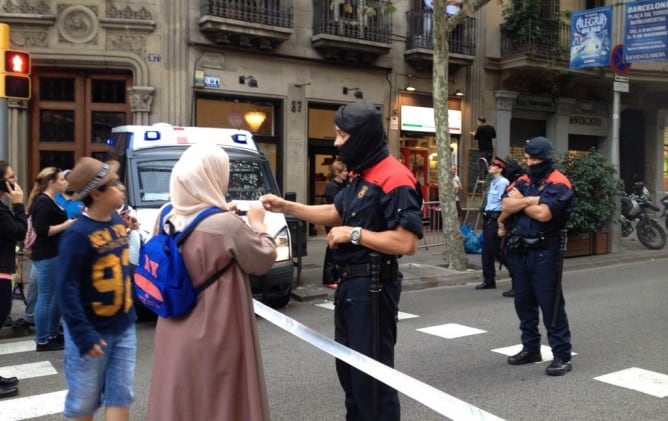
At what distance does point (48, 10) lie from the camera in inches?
542

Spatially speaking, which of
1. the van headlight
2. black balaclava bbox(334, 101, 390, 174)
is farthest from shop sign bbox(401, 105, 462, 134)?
black balaclava bbox(334, 101, 390, 174)

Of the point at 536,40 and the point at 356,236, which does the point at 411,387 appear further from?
the point at 536,40

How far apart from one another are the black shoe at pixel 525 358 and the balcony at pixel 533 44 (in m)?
14.5

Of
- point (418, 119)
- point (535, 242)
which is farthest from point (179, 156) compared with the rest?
point (418, 119)

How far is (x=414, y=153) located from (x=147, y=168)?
11255mm

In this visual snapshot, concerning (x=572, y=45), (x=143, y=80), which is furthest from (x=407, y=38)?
(x=143, y=80)

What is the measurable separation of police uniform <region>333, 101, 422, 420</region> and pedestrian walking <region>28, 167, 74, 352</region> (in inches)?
159

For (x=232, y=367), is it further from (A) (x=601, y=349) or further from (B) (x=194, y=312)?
(A) (x=601, y=349)

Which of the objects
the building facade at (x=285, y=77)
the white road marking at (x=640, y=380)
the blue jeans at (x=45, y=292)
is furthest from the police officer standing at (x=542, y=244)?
the building facade at (x=285, y=77)

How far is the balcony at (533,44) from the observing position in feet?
62.9

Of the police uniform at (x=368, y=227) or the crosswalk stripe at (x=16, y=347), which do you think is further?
the crosswalk stripe at (x=16, y=347)

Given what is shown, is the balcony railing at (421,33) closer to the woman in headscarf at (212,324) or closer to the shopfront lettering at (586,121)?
the shopfront lettering at (586,121)

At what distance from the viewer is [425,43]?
18078 mm

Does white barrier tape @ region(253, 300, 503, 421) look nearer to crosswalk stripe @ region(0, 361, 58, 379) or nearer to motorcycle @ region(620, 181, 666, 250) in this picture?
crosswalk stripe @ region(0, 361, 58, 379)
